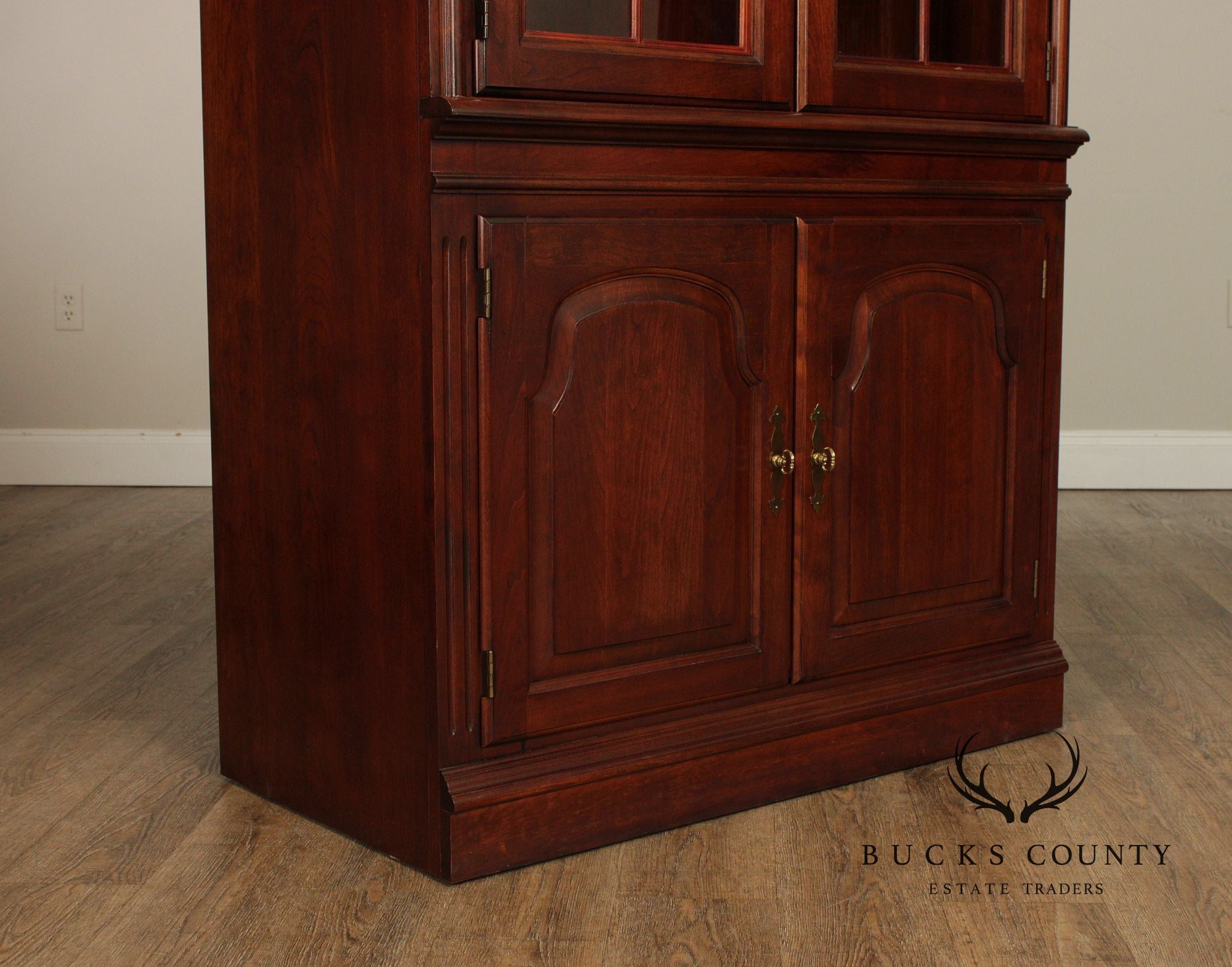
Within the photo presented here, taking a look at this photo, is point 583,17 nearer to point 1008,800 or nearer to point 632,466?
point 632,466

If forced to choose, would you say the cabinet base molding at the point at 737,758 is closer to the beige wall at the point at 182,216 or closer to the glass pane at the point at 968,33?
the glass pane at the point at 968,33

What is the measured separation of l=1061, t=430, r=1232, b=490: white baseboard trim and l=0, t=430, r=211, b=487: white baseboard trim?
258 cm

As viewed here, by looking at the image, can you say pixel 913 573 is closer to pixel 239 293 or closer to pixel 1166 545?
pixel 239 293

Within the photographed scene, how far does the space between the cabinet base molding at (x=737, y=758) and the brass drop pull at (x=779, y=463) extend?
0.27 meters

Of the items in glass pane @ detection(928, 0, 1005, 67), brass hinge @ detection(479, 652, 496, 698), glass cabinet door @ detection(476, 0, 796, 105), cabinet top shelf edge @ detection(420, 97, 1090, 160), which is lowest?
brass hinge @ detection(479, 652, 496, 698)

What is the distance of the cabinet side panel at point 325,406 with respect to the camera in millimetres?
1503

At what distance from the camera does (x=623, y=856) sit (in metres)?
1.63

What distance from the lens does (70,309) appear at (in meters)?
4.03

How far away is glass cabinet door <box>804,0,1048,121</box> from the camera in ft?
5.54

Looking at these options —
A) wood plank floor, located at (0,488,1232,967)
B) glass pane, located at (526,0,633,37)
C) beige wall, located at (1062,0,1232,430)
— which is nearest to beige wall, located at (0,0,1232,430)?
beige wall, located at (1062,0,1232,430)

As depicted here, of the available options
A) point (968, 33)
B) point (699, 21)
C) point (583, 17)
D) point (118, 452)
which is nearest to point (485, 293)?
point (583, 17)

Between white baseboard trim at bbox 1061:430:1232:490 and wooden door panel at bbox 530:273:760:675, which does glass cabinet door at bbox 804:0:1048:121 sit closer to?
wooden door panel at bbox 530:273:760:675

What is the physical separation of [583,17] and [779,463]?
59 cm

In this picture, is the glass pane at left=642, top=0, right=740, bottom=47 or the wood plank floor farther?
the glass pane at left=642, top=0, right=740, bottom=47
